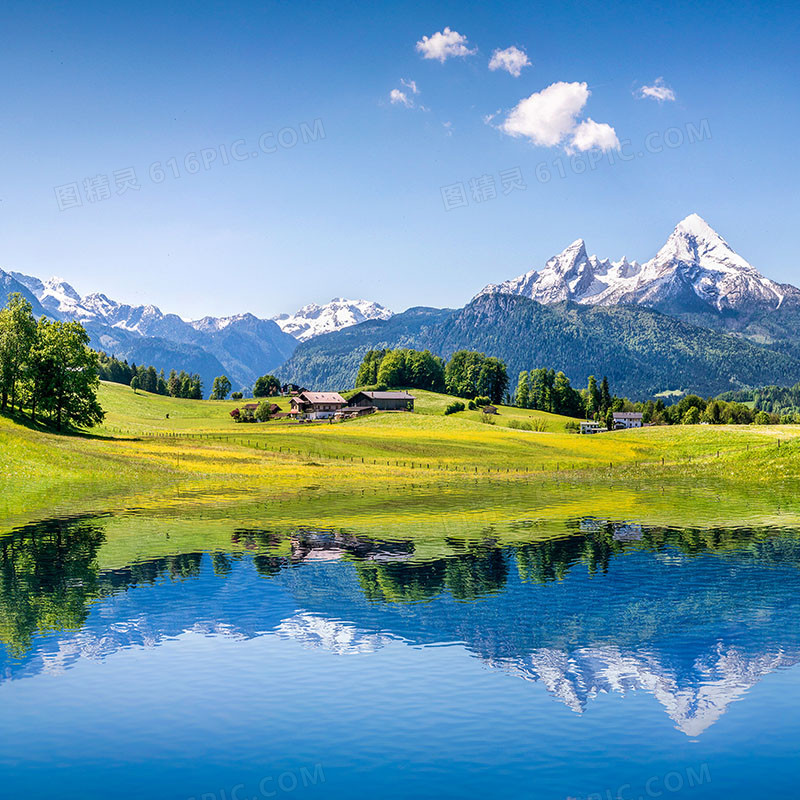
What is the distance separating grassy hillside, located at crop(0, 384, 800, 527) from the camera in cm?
7431

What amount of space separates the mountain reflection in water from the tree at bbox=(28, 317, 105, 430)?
73.3 m

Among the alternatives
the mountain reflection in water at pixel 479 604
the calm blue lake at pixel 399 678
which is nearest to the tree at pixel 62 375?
the mountain reflection in water at pixel 479 604

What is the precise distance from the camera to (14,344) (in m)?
109

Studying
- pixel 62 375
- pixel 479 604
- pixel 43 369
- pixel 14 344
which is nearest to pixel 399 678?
pixel 479 604

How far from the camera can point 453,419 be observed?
627ft

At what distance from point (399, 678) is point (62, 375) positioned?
107 metres

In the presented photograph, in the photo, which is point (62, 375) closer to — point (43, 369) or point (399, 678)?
point (43, 369)

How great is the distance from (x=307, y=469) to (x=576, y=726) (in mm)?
79784

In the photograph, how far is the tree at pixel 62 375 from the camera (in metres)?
115

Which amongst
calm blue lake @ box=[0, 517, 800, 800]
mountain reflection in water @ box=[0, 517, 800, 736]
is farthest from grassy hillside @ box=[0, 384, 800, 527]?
calm blue lake @ box=[0, 517, 800, 800]

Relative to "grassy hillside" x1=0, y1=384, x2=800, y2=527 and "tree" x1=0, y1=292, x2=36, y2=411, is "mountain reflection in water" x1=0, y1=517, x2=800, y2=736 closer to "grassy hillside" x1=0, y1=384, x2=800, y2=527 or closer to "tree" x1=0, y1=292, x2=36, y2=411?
"grassy hillside" x1=0, y1=384, x2=800, y2=527

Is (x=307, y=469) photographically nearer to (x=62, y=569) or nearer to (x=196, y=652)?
(x=62, y=569)

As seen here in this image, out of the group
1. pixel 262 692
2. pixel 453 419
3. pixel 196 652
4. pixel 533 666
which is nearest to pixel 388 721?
pixel 262 692

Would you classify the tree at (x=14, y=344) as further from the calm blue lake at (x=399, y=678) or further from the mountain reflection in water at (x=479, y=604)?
the calm blue lake at (x=399, y=678)
